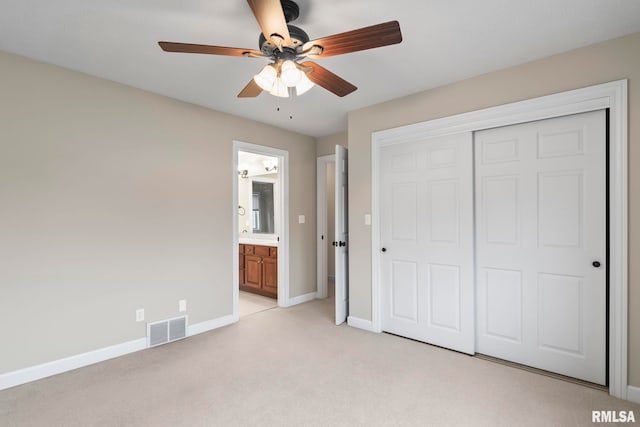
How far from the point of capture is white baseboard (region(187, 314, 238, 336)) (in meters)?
3.36

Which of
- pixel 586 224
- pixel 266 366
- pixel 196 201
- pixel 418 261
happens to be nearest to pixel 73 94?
pixel 196 201

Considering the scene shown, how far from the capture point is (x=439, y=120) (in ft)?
9.83

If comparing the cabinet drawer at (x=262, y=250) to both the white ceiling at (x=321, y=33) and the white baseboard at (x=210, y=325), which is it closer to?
the white baseboard at (x=210, y=325)

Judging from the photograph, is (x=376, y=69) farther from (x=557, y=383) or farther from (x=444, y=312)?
(x=557, y=383)

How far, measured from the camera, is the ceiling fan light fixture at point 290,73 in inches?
69.6

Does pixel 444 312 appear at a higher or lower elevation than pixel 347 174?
lower

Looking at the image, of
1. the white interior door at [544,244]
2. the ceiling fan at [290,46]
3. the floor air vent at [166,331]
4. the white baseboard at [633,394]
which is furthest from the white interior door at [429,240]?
the floor air vent at [166,331]

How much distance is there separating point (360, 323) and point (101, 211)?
8.99 ft

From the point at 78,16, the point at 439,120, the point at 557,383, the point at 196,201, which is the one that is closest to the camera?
the point at 78,16

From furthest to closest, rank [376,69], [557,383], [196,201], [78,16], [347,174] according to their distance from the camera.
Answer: [347,174] → [196,201] → [376,69] → [557,383] → [78,16]

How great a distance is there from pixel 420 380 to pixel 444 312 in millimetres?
793

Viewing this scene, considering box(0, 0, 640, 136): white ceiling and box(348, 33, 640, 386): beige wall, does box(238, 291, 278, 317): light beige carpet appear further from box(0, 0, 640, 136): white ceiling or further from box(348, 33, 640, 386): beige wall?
box(0, 0, 640, 136): white ceiling

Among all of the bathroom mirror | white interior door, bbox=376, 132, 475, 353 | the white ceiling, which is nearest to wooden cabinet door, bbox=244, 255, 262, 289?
the bathroom mirror

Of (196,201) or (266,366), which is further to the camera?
(196,201)
